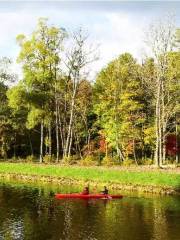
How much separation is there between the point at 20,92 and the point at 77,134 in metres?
14.4

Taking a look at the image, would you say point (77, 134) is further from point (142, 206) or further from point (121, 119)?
point (142, 206)

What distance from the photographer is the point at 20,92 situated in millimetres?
65000

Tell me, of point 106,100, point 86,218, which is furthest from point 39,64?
point 86,218

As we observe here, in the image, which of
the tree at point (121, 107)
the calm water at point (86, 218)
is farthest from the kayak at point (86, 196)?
the tree at point (121, 107)

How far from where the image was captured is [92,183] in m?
51.6

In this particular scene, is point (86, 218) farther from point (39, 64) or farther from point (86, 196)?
point (39, 64)

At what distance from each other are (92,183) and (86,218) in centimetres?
1720

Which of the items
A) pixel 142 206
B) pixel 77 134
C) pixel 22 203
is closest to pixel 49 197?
pixel 22 203

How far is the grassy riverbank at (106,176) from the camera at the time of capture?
1850 inches

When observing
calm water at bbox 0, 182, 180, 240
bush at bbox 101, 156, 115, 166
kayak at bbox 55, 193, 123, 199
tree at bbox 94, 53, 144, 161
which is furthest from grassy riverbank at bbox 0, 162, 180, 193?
tree at bbox 94, 53, 144, 161

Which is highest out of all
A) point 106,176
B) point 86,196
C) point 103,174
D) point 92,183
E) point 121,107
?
point 121,107

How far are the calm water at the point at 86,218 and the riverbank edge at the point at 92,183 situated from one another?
2905 mm

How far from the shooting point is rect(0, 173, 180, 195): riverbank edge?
46.2 metres

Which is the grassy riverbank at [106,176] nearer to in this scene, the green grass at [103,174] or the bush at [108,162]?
the green grass at [103,174]
